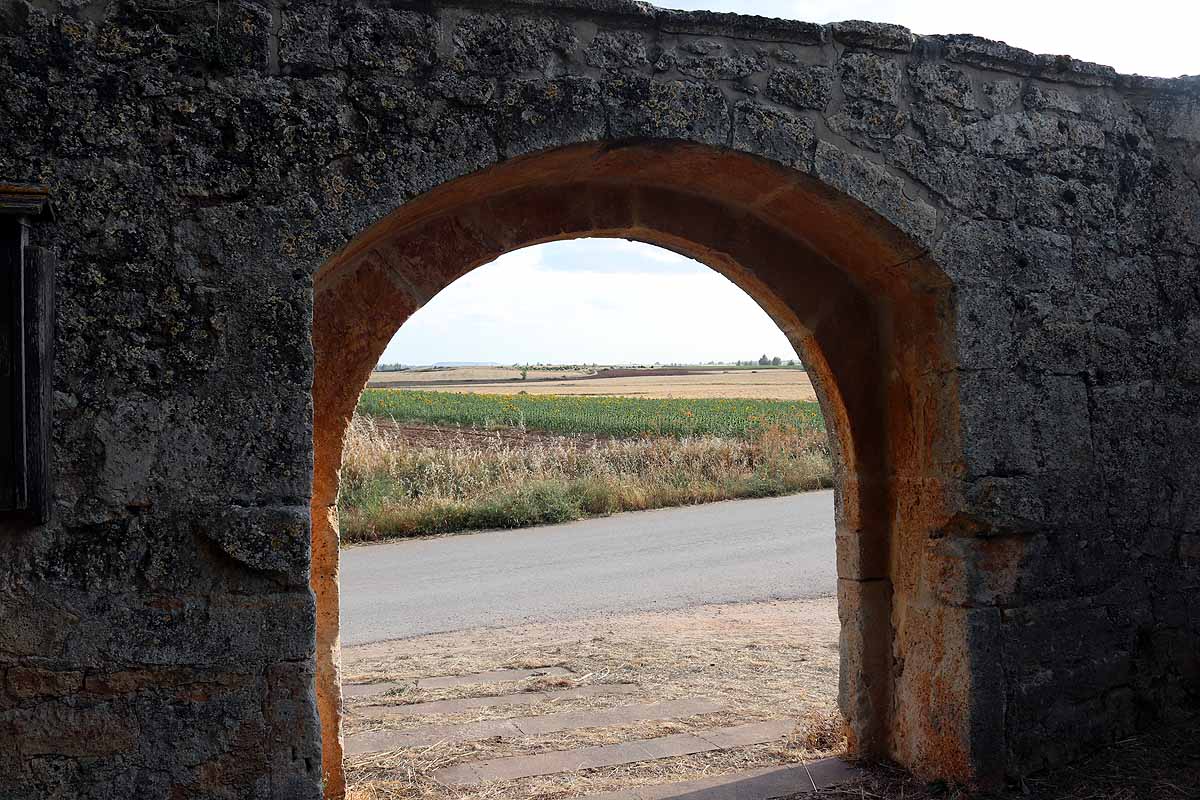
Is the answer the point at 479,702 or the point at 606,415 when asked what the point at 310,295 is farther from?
the point at 606,415

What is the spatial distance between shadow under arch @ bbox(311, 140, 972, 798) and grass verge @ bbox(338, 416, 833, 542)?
25.9 feet

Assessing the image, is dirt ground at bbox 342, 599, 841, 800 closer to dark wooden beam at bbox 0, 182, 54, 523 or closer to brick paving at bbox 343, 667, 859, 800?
brick paving at bbox 343, 667, 859, 800

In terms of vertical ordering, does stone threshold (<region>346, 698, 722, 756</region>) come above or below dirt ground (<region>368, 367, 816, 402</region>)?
below

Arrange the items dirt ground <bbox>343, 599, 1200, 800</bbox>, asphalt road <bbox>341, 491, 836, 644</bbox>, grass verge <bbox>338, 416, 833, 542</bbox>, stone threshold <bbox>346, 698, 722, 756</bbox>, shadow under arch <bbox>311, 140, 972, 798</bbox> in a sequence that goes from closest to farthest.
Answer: shadow under arch <bbox>311, 140, 972, 798</bbox> < dirt ground <bbox>343, 599, 1200, 800</bbox> < stone threshold <bbox>346, 698, 722, 756</bbox> < asphalt road <bbox>341, 491, 836, 644</bbox> < grass verge <bbox>338, 416, 833, 542</bbox>

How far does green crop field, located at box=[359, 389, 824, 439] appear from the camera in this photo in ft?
68.3

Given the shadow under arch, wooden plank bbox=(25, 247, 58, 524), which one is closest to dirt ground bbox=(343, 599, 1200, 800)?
the shadow under arch

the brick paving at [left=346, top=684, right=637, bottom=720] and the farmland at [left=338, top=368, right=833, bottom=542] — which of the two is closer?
the brick paving at [left=346, top=684, right=637, bottom=720]

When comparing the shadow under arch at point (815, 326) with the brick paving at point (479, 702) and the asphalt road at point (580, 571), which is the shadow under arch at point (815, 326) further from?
the asphalt road at point (580, 571)

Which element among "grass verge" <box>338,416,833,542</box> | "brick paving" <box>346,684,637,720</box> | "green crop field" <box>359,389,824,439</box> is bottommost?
"brick paving" <box>346,684,637,720</box>

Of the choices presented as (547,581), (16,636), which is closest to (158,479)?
(16,636)

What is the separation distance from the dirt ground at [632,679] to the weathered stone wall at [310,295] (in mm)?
1231

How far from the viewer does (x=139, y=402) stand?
2881 millimetres

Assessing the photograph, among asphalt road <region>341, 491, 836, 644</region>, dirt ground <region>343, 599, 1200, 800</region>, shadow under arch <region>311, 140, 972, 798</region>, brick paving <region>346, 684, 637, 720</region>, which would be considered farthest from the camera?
asphalt road <region>341, 491, 836, 644</region>

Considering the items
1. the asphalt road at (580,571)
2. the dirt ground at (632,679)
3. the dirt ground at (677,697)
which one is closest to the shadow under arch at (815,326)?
the dirt ground at (677,697)
